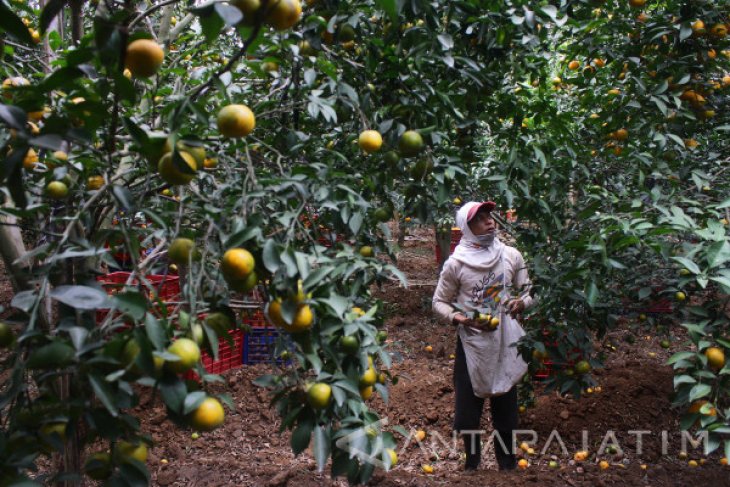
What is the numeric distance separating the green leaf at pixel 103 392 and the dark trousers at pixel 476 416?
7.56 feet

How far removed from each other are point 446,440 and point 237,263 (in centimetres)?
283

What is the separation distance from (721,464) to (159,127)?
126 inches

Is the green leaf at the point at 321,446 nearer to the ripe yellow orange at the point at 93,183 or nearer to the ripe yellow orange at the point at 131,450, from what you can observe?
the ripe yellow orange at the point at 131,450

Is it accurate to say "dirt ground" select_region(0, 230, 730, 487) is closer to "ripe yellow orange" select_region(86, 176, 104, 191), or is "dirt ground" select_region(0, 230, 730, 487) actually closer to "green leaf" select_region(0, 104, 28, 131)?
"ripe yellow orange" select_region(86, 176, 104, 191)

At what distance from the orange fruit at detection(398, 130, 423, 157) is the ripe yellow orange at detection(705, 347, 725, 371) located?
96 centimetres

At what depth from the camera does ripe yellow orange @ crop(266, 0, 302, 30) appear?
99cm

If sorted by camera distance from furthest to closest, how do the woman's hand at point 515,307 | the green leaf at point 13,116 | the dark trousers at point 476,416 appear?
the dark trousers at point 476,416
the woman's hand at point 515,307
the green leaf at point 13,116

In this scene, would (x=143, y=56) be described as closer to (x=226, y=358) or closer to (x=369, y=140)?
(x=369, y=140)

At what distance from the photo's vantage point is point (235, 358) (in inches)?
165

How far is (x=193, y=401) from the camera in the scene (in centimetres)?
100

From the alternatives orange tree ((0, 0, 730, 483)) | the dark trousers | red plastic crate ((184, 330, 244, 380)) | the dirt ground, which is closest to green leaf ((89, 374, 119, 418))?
orange tree ((0, 0, 730, 483))

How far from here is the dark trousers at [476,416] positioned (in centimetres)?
298

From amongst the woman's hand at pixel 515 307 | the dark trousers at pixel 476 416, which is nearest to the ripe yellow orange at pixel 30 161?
the woman's hand at pixel 515 307

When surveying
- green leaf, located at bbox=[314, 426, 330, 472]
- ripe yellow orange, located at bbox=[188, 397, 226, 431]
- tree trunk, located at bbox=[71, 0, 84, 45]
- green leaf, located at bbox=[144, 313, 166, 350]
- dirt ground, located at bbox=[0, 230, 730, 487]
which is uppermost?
tree trunk, located at bbox=[71, 0, 84, 45]
